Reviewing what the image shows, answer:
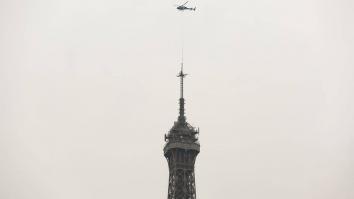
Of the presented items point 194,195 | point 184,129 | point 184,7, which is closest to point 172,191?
point 194,195

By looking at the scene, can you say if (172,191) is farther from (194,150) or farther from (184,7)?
(184,7)

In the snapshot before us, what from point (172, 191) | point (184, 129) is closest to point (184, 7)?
point (184, 129)

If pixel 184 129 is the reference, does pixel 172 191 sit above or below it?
below

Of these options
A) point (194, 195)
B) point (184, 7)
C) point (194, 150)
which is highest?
point (184, 7)

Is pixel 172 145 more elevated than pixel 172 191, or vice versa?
pixel 172 145

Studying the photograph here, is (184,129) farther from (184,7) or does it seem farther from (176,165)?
(184,7)
